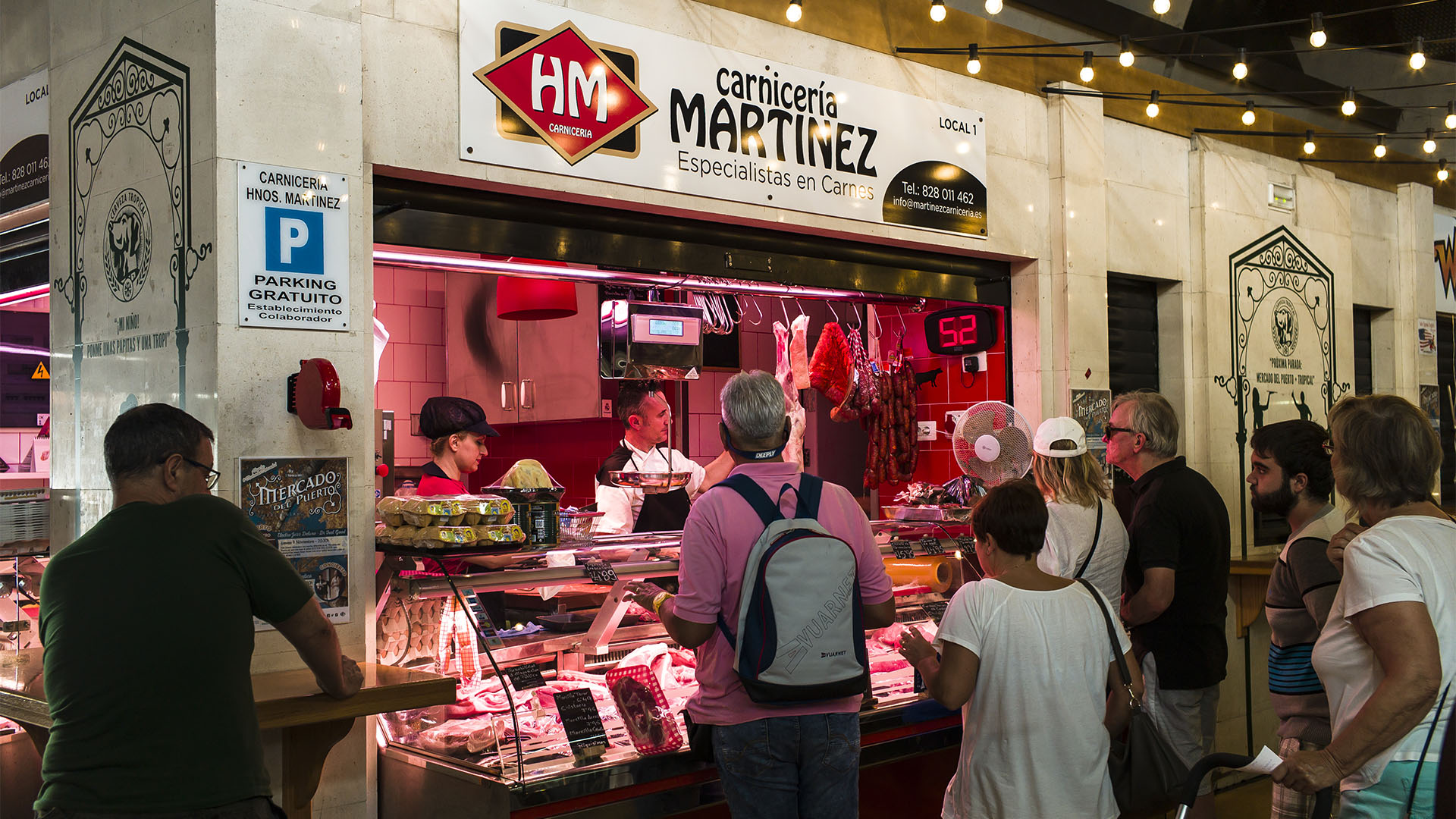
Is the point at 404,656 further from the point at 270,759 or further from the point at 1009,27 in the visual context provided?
the point at 1009,27

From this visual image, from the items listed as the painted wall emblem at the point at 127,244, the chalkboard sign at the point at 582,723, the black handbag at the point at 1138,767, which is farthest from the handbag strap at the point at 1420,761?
the painted wall emblem at the point at 127,244

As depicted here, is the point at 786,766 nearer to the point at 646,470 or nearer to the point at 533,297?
the point at 646,470

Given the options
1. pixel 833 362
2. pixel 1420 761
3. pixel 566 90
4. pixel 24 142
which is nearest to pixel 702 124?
pixel 566 90

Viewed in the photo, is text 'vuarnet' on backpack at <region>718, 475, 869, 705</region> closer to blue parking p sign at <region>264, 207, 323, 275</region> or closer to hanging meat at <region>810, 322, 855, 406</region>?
blue parking p sign at <region>264, 207, 323, 275</region>

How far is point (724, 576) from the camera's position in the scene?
3.25 metres

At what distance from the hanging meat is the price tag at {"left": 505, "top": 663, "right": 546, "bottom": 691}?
365cm

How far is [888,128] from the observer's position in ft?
18.7

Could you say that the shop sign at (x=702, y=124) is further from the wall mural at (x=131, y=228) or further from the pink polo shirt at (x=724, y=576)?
the pink polo shirt at (x=724, y=576)

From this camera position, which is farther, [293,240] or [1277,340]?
[1277,340]

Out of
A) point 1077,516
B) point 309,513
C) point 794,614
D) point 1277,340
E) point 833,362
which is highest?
point 1277,340

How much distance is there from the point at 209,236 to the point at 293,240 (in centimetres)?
26

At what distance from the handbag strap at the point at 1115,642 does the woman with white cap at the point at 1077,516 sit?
102 cm

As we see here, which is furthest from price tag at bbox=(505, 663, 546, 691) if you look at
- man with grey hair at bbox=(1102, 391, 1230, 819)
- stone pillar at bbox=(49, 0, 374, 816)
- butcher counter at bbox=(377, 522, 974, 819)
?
man with grey hair at bbox=(1102, 391, 1230, 819)

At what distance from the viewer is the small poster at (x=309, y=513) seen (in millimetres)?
3688
